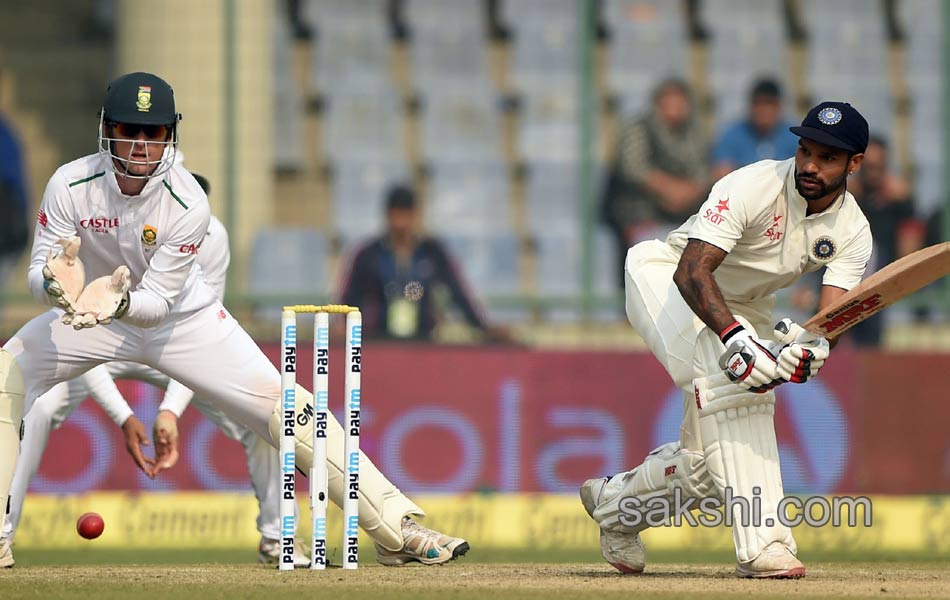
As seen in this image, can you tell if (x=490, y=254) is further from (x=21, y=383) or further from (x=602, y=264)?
(x=21, y=383)

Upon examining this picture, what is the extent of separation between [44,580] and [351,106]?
603 centimetres

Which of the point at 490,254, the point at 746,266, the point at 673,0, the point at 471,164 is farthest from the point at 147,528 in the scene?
the point at 673,0

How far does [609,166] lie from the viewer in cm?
1030

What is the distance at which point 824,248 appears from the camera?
554 centimetres

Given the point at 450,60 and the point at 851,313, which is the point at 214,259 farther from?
the point at 450,60

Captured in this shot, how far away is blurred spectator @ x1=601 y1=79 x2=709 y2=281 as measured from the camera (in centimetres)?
1005

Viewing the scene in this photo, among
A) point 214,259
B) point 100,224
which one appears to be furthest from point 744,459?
point 214,259

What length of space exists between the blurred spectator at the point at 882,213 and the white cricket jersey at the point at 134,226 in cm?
512

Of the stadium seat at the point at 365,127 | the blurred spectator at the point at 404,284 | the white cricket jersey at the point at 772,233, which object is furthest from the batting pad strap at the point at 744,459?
the stadium seat at the point at 365,127

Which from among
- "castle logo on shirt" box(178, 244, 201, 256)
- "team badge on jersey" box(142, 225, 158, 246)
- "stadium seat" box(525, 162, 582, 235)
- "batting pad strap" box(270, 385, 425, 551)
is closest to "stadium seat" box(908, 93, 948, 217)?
"stadium seat" box(525, 162, 582, 235)

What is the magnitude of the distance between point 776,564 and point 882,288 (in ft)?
2.95

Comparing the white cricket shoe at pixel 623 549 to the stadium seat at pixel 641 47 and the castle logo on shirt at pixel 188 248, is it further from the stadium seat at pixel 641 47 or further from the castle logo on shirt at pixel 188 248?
the stadium seat at pixel 641 47

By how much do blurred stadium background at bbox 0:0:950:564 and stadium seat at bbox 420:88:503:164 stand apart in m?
0.02

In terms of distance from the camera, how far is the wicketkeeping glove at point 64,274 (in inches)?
207
